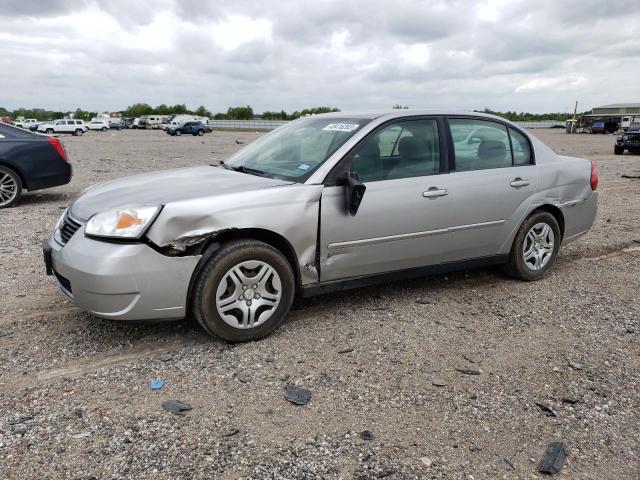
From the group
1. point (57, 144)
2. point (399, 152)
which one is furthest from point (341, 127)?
point (57, 144)

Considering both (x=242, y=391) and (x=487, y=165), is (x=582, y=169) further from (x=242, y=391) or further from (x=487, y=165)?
(x=242, y=391)

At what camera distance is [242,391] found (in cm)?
328

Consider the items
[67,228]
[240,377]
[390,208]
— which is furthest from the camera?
[390,208]

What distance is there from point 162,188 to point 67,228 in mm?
719

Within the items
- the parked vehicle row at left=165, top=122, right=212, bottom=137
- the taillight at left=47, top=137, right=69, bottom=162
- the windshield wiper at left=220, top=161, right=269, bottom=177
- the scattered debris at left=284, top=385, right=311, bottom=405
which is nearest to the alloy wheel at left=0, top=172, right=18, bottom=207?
the taillight at left=47, top=137, right=69, bottom=162

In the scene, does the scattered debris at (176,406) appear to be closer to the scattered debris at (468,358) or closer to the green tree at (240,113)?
the scattered debris at (468,358)

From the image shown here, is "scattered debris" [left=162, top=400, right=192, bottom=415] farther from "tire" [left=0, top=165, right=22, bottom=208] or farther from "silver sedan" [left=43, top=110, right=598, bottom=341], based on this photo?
"tire" [left=0, top=165, right=22, bottom=208]

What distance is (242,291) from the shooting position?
379 centimetres

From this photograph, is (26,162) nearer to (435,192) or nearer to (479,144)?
(435,192)

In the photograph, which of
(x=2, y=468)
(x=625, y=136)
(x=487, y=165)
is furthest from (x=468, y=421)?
(x=625, y=136)

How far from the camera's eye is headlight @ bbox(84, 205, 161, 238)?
139 inches

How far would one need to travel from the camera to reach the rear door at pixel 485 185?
Result: 473cm

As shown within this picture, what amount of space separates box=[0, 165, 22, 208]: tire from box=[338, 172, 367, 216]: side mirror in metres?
6.91

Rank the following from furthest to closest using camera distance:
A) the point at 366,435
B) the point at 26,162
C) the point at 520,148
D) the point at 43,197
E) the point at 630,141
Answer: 1. the point at 630,141
2. the point at 43,197
3. the point at 26,162
4. the point at 520,148
5. the point at 366,435
